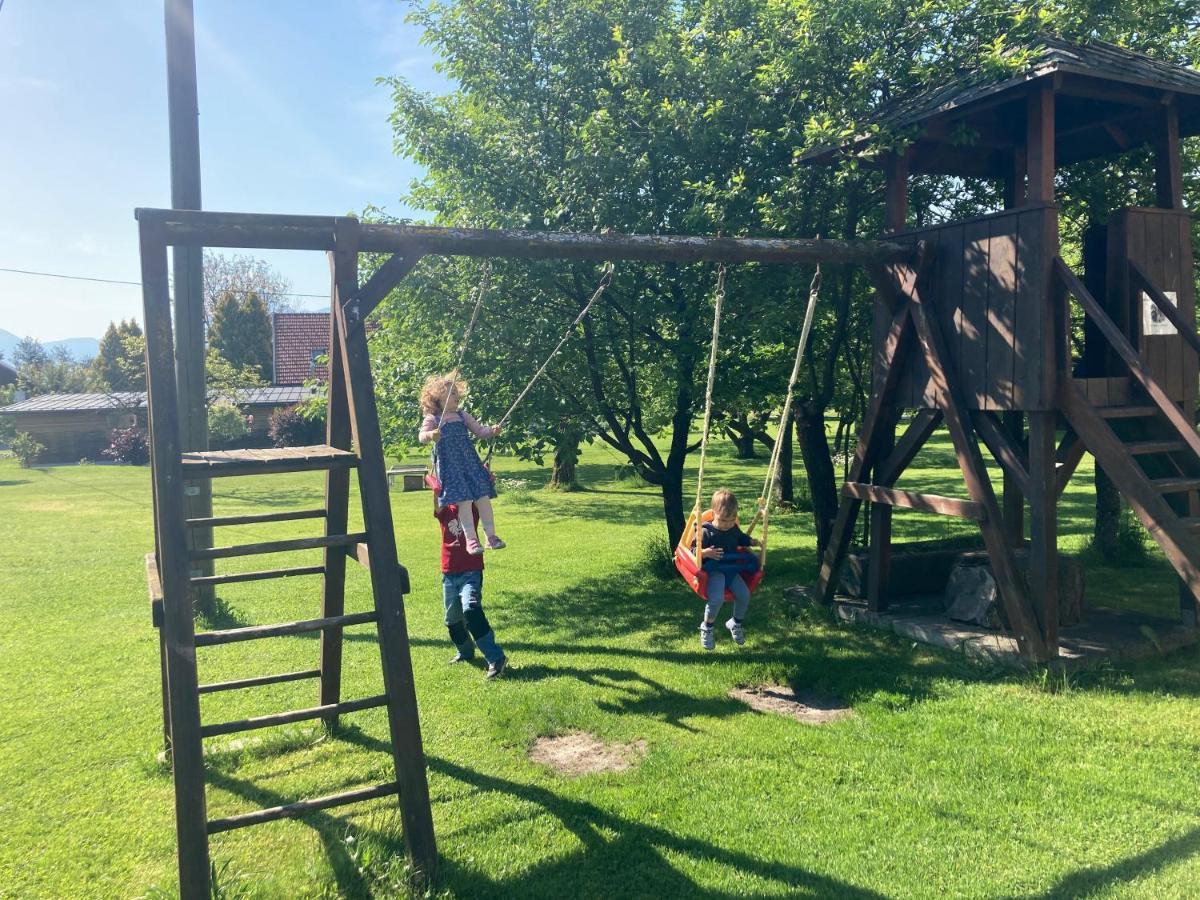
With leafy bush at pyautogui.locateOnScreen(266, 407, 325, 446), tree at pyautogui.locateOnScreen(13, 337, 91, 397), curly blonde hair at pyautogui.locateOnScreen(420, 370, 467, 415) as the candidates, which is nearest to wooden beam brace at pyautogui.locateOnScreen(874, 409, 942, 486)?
curly blonde hair at pyautogui.locateOnScreen(420, 370, 467, 415)

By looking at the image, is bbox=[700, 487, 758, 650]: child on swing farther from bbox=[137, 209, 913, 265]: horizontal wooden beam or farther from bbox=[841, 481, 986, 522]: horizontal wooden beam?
bbox=[137, 209, 913, 265]: horizontal wooden beam

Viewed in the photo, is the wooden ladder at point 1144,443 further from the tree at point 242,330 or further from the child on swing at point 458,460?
the tree at point 242,330

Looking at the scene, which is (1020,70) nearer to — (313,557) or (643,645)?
(643,645)

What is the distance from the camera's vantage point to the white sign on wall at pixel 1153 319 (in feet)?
22.6

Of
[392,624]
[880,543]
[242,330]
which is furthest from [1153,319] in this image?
[242,330]

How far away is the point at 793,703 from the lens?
20.5 feet

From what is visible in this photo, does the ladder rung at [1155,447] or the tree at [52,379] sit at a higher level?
the tree at [52,379]

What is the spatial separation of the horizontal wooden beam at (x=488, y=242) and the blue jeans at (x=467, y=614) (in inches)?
95.7

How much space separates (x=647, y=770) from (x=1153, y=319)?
17.4 feet

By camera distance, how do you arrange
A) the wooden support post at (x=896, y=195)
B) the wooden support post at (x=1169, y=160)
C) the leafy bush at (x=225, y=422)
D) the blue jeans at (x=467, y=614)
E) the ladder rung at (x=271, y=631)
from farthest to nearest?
the leafy bush at (x=225, y=422) < the wooden support post at (x=896, y=195) < the wooden support post at (x=1169, y=160) < the blue jeans at (x=467, y=614) < the ladder rung at (x=271, y=631)

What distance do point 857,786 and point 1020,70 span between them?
17.1 ft

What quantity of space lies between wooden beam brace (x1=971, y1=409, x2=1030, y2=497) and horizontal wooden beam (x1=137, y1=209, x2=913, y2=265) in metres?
1.49

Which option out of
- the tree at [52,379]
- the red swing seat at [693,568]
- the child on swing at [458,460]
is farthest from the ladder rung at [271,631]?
the tree at [52,379]

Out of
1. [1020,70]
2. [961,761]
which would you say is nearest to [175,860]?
[961,761]
